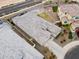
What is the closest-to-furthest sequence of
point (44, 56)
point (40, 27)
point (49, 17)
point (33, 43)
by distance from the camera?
point (44, 56) < point (33, 43) < point (40, 27) < point (49, 17)

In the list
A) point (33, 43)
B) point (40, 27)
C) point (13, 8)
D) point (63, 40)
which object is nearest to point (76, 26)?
point (63, 40)

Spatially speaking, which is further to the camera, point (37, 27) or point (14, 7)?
point (14, 7)

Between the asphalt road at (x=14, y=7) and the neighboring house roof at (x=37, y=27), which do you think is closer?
the neighboring house roof at (x=37, y=27)

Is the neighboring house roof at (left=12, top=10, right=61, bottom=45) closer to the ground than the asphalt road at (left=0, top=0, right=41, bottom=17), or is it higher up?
closer to the ground

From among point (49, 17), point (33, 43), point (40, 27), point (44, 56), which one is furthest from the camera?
point (49, 17)

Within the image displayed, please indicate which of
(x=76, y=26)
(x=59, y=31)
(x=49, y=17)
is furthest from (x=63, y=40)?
(x=49, y=17)

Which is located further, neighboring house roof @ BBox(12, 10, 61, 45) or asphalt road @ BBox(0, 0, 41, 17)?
asphalt road @ BBox(0, 0, 41, 17)

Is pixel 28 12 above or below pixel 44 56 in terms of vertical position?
above

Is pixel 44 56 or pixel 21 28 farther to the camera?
pixel 21 28

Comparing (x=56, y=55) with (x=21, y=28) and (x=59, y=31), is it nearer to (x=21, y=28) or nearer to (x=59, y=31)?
(x=59, y=31)

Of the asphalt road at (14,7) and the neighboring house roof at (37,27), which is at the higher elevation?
the asphalt road at (14,7)
